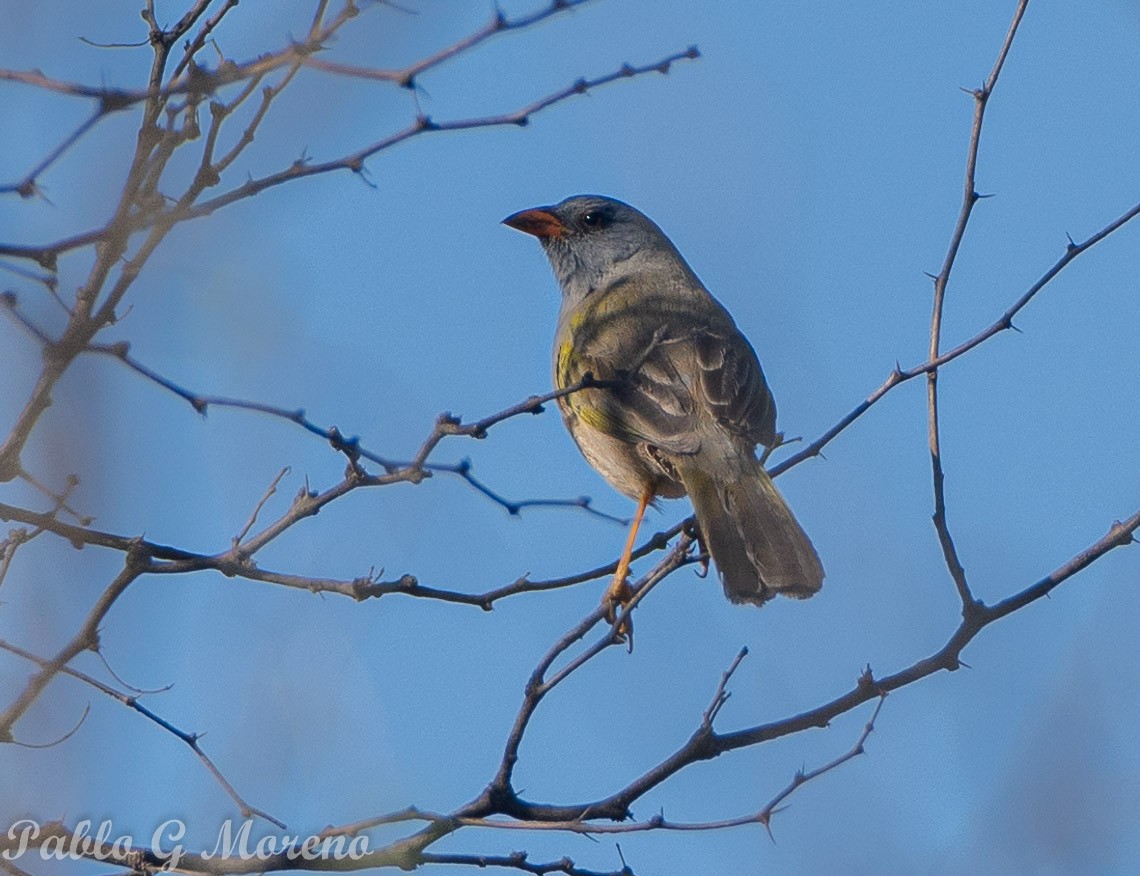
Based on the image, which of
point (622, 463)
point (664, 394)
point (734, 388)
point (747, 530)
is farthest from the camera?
point (622, 463)

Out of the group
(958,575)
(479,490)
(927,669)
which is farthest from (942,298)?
(479,490)

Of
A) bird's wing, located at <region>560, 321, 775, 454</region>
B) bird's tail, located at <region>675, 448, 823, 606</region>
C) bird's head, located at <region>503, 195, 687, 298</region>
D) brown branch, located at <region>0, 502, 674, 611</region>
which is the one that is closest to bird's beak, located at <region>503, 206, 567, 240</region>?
bird's head, located at <region>503, 195, 687, 298</region>

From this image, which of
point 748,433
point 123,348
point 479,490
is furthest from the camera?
point 748,433

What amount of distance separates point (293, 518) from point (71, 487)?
56 centimetres

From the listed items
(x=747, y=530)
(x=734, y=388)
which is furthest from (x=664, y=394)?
(x=747, y=530)

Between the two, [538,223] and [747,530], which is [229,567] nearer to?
[747,530]

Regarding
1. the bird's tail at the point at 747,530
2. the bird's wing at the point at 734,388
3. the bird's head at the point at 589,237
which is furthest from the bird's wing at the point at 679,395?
the bird's head at the point at 589,237

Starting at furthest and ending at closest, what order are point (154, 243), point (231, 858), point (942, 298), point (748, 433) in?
point (748, 433) < point (942, 298) < point (231, 858) < point (154, 243)

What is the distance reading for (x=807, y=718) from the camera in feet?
11.3

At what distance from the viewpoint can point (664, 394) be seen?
5.80 meters

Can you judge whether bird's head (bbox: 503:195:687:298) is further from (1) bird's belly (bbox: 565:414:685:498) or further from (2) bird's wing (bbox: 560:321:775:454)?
(1) bird's belly (bbox: 565:414:685:498)

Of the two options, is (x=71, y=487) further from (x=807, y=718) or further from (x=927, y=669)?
(x=927, y=669)

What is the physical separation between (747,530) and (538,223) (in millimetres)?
3023

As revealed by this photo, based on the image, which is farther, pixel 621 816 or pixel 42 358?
pixel 621 816
